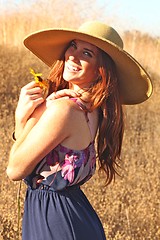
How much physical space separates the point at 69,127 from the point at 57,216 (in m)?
0.33

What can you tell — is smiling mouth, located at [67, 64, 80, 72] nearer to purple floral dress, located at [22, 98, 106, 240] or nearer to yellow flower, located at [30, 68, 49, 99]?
yellow flower, located at [30, 68, 49, 99]

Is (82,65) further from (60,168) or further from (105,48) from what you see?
(60,168)

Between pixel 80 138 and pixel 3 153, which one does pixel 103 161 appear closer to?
pixel 80 138

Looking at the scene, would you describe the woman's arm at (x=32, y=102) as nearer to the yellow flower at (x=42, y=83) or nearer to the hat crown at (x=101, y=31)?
the yellow flower at (x=42, y=83)

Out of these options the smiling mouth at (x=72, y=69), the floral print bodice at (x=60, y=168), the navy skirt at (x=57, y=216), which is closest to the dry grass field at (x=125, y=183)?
the navy skirt at (x=57, y=216)

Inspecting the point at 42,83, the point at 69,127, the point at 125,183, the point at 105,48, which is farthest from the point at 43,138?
the point at 125,183

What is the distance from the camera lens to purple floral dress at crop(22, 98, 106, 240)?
197 centimetres

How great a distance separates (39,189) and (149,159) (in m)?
3.58

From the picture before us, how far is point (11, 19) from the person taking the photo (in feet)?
29.2

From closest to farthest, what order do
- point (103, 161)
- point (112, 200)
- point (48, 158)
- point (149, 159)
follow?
→ 1. point (48, 158)
2. point (103, 161)
3. point (112, 200)
4. point (149, 159)

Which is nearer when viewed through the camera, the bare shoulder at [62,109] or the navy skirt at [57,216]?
the bare shoulder at [62,109]

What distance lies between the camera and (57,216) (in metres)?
2.02

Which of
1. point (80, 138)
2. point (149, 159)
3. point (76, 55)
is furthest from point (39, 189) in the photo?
point (149, 159)

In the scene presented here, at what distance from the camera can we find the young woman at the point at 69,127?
191cm
